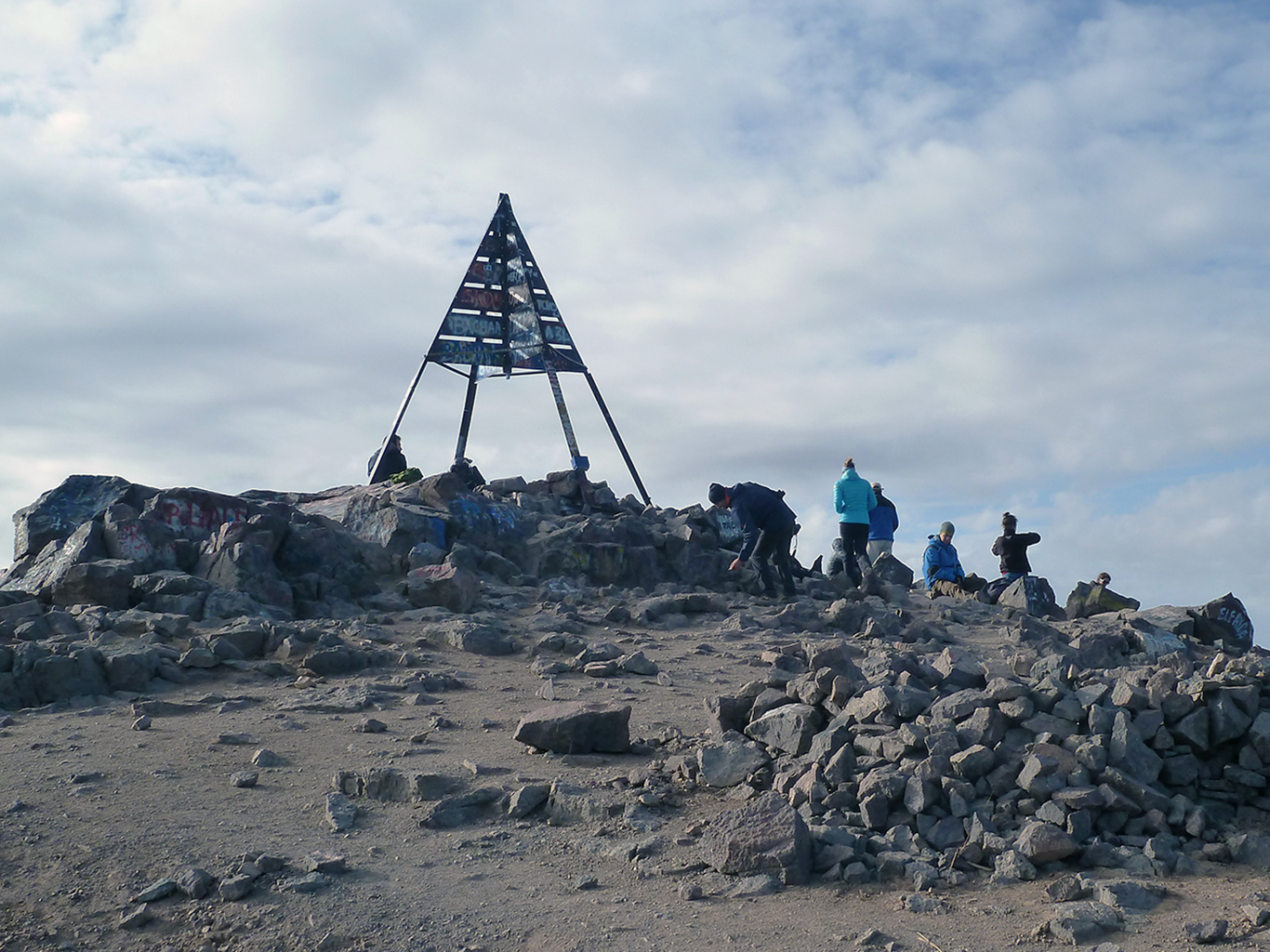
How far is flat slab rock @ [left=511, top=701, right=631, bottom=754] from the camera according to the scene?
6773mm

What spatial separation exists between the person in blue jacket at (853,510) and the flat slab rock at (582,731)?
727 centimetres

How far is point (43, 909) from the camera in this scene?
5.20 meters

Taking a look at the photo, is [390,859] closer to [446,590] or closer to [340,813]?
[340,813]

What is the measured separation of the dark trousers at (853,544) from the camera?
13766 millimetres

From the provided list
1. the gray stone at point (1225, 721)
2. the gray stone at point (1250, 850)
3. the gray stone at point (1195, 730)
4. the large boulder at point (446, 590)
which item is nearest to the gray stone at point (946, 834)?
the gray stone at point (1250, 850)

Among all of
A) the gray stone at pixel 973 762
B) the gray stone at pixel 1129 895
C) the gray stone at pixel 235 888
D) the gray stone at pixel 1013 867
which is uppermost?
the gray stone at pixel 973 762

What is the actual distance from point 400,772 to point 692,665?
3.69m

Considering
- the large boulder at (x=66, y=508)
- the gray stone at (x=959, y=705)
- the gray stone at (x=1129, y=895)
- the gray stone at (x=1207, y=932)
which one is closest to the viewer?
the gray stone at (x=1207, y=932)

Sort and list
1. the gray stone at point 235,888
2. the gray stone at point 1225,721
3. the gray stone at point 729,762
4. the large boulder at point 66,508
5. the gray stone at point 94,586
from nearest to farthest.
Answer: the gray stone at point 235,888 → the gray stone at point 1225,721 → the gray stone at point 729,762 → the gray stone at point 94,586 → the large boulder at point 66,508

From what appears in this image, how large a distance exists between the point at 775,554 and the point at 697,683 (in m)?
4.26

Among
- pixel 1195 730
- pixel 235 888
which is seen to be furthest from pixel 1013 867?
pixel 235 888

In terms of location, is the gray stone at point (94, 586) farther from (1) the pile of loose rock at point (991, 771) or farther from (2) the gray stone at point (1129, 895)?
(2) the gray stone at point (1129, 895)

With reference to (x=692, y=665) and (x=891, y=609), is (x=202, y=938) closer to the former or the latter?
(x=692, y=665)

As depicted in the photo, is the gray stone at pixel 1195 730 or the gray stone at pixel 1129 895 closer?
the gray stone at pixel 1129 895
